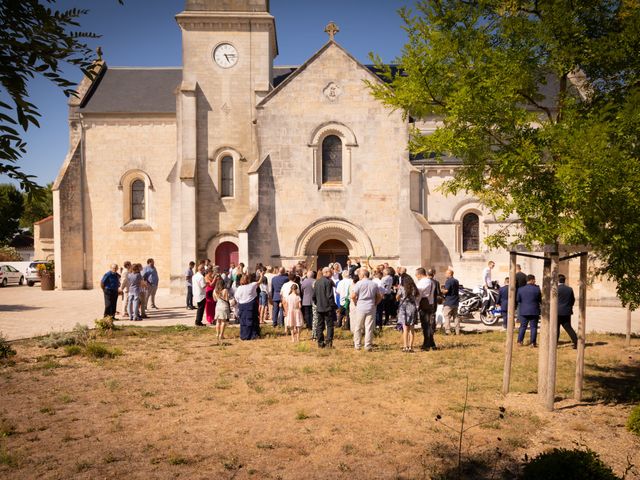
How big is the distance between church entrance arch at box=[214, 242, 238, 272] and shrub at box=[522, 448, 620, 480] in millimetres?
20094

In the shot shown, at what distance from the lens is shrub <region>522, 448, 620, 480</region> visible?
4.42 m

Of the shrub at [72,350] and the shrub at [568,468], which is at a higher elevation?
the shrub at [568,468]

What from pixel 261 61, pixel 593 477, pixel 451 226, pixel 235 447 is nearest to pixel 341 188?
pixel 451 226

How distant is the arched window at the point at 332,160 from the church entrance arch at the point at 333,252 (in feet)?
8.51

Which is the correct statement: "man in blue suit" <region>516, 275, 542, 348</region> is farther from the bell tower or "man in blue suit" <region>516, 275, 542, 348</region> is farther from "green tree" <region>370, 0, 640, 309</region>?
the bell tower

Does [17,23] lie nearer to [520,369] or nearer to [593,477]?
[593,477]

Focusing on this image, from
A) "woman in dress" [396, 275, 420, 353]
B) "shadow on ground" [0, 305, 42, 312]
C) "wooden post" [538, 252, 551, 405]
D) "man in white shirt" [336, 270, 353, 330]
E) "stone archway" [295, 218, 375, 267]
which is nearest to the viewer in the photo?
"wooden post" [538, 252, 551, 405]

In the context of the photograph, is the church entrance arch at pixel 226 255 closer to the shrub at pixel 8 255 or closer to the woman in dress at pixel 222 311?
the woman in dress at pixel 222 311

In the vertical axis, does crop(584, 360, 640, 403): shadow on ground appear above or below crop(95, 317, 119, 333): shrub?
below

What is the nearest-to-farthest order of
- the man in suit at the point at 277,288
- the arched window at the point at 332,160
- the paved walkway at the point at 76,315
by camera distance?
the man in suit at the point at 277,288
the paved walkway at the point at 76,315
the arched window at the point at 332,160

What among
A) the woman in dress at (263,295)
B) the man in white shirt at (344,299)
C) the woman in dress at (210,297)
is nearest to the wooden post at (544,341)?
the man in white shirt at (344,299)

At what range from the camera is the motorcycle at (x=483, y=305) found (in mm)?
15992

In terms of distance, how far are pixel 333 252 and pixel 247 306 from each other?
31.8 feet

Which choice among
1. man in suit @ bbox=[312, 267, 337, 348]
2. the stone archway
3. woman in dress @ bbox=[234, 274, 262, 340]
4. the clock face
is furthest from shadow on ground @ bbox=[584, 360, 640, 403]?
the clock face
